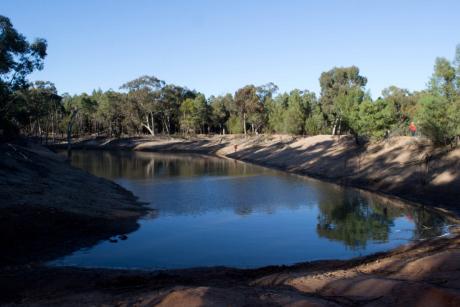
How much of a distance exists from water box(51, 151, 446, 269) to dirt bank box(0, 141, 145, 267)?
107 centimetres

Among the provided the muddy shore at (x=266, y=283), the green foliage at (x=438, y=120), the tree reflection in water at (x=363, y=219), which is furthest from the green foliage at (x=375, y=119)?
the muddy shore at (x=266, y=283)

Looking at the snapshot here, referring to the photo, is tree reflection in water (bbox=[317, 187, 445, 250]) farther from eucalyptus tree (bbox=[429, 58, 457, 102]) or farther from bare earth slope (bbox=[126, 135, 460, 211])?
eucalyptus tree (bbox=[429, 58, 457, 102])

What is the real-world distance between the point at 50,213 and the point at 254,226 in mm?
9835

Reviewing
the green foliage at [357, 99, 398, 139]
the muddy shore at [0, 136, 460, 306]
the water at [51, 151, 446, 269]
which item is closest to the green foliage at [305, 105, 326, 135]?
the green foliage at [357, 99, 398, 139]

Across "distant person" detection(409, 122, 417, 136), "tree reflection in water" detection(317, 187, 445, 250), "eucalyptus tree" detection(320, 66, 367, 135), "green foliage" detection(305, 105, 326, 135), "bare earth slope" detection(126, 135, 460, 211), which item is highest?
"eucalyptus tree" detection(320, 66, 367, 135)

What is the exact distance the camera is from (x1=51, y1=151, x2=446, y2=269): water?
18328 mm

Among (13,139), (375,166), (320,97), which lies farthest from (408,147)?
(320,97)

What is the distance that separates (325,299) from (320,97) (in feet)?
290

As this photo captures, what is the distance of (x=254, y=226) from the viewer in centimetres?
2420

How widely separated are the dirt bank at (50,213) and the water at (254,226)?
1073 mm

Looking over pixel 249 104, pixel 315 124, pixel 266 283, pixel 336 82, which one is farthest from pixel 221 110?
pixel 266 283

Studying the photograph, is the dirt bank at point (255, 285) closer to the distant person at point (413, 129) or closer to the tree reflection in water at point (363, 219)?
the tree reflection in water at point (363, 219)

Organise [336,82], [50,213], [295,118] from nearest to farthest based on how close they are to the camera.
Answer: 1. [50,213]
2. [295,118]
3. [336,82]

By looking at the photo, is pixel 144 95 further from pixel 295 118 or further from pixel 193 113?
pixel 295 118
